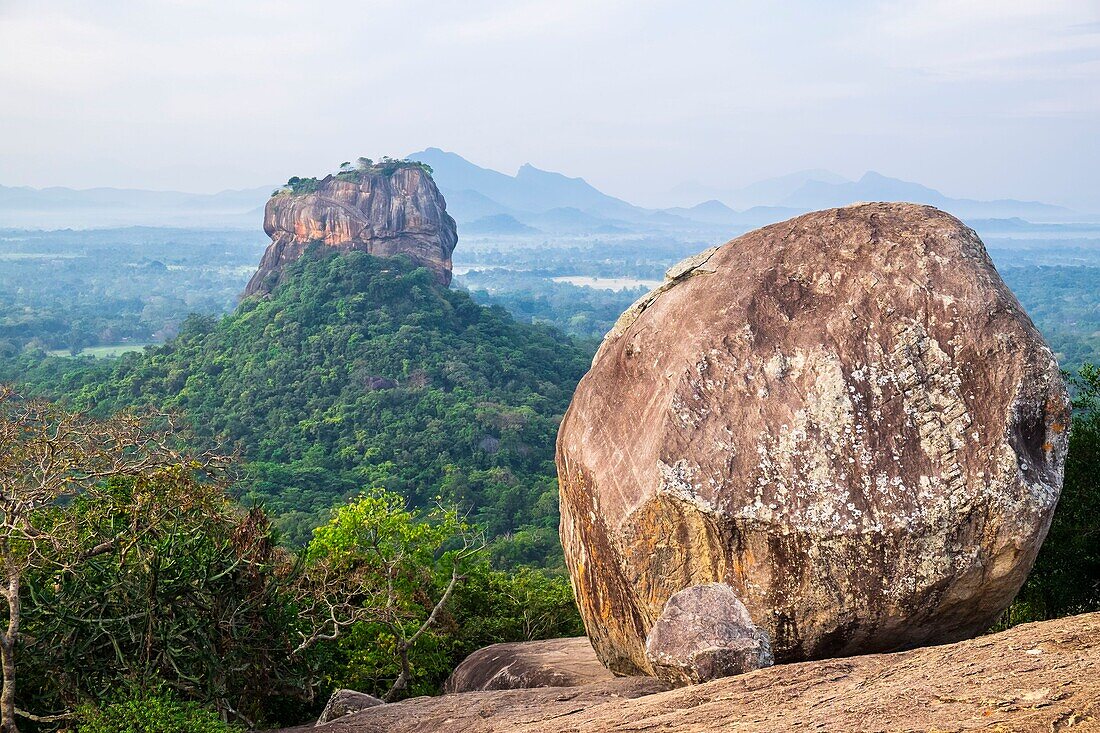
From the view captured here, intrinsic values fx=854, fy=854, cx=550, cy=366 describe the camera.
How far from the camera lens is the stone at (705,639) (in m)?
7.02

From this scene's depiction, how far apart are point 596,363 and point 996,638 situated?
174 inches

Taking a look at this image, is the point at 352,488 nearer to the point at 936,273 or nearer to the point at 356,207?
the point at 356,207

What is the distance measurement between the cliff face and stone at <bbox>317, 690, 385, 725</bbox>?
5276 centimetres

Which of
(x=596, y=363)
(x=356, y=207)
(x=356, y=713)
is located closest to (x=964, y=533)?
(x=596, y=363)

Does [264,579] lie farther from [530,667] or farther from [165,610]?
[530,667]

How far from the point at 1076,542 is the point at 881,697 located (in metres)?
7.06

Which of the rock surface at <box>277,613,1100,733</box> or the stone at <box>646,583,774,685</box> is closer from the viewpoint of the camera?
the rock surface at <box>277,613,1100,733</box>

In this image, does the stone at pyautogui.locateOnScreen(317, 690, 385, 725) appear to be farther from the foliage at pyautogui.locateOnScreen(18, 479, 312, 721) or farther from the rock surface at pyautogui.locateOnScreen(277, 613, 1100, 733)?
the rock surface at pyautogui.locateOnScreen(277, 613, 1100, 733)

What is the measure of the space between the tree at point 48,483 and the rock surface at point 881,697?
12.1 feet

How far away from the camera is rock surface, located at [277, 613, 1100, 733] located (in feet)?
15.3

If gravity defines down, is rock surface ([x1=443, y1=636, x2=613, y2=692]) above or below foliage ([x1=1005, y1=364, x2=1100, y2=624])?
below

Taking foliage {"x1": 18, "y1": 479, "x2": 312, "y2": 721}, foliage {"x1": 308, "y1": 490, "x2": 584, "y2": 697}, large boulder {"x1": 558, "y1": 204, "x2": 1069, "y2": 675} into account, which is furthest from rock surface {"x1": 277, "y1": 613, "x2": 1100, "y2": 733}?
foliage {"x1": 308, "y1": 490, "x2": 584, "y2": 697}

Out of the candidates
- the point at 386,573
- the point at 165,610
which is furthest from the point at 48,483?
the point at 386,573

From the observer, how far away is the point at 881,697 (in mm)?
5344
